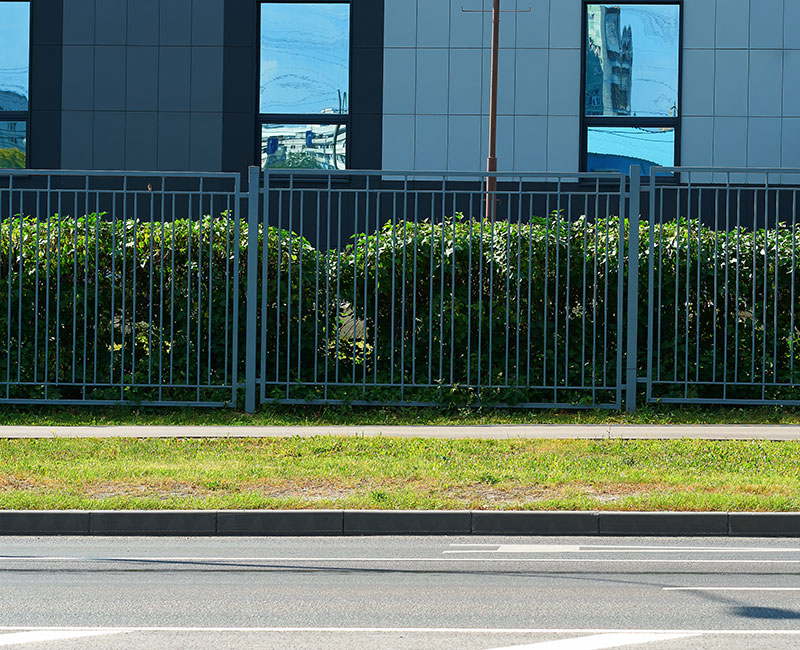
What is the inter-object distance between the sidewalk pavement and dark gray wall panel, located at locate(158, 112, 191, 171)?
1234 centimetres

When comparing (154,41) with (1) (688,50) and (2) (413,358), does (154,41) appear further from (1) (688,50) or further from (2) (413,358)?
(2) (413,358)

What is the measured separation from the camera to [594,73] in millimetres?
24656

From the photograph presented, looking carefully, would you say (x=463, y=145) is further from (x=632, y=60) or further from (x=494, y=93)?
(x=632, y=60)

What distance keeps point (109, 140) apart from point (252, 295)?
1211cm

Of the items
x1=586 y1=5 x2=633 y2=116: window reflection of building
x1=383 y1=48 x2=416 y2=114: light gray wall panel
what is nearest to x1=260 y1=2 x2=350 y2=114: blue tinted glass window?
x1=383 y1=48 x2=416 y2=114: light gray wall panel

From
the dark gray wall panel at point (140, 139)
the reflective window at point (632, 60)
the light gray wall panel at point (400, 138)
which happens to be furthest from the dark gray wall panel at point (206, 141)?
the reflective window at point (632, 60)

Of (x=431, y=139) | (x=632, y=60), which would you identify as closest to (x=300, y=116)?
(x=431, y=139)

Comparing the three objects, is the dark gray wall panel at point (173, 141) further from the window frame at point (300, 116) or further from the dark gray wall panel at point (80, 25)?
the dark gray wall panel at point (80, 25)

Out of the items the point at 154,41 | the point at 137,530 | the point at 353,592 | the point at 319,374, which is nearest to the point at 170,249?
the point at 319,374

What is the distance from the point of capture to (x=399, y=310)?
570 inches

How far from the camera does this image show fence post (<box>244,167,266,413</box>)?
13945 millimetres

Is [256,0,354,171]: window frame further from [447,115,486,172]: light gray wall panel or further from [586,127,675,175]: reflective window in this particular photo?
[586,127,675,175]: reflective window

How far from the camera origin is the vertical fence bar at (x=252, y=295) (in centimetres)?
1395

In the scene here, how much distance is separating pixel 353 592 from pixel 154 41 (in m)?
19.8
